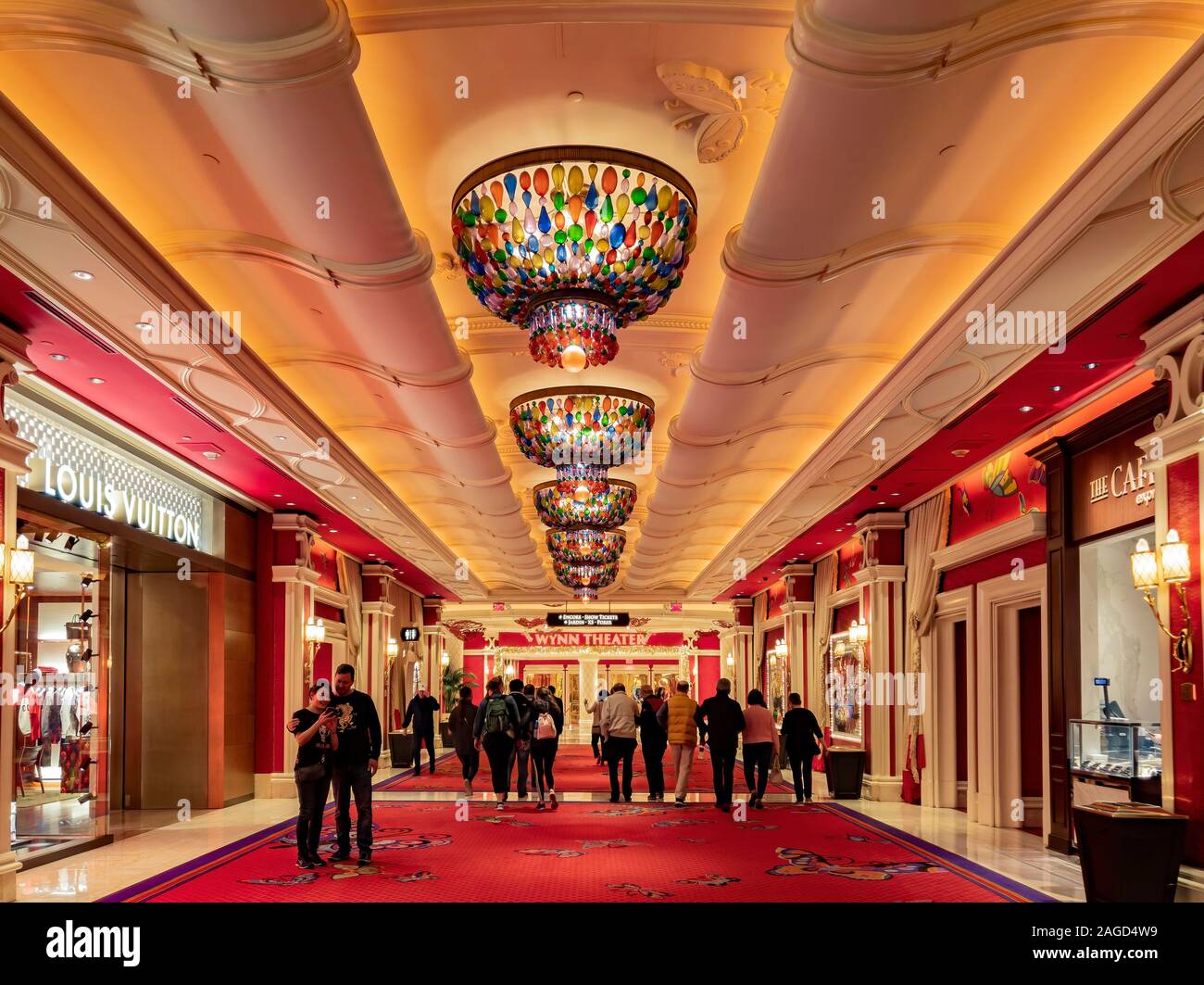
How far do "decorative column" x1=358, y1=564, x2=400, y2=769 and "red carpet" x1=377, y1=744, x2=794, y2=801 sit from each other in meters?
1.46

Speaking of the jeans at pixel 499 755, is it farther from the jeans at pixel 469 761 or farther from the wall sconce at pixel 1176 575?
the wall sconce at pixel 1176 575

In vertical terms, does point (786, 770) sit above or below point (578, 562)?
below

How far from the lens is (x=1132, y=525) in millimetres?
7434

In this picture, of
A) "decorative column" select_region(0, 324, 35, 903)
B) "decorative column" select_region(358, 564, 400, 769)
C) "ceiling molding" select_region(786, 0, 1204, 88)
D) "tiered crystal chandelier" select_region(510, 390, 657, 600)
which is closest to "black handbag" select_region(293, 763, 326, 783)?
"decorative column" select_region(0, 324, 35, 903)

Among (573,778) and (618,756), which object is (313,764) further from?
(573,778)

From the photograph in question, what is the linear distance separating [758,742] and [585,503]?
3113 mm

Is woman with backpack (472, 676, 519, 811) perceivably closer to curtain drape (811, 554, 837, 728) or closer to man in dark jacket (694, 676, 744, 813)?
man in dark jacket (694, 676, 744, 813)

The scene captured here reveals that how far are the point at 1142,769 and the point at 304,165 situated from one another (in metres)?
6.39

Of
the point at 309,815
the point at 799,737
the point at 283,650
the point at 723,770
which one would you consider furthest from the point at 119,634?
the point at 799,737

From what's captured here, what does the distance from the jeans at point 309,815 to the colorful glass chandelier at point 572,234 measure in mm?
3552

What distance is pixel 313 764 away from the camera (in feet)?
23.9

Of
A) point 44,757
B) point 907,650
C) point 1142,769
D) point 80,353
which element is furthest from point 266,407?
point 907,650

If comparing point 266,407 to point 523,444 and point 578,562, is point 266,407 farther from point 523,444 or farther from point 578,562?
point 578,562

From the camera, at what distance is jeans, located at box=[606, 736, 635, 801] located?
11.8 m
